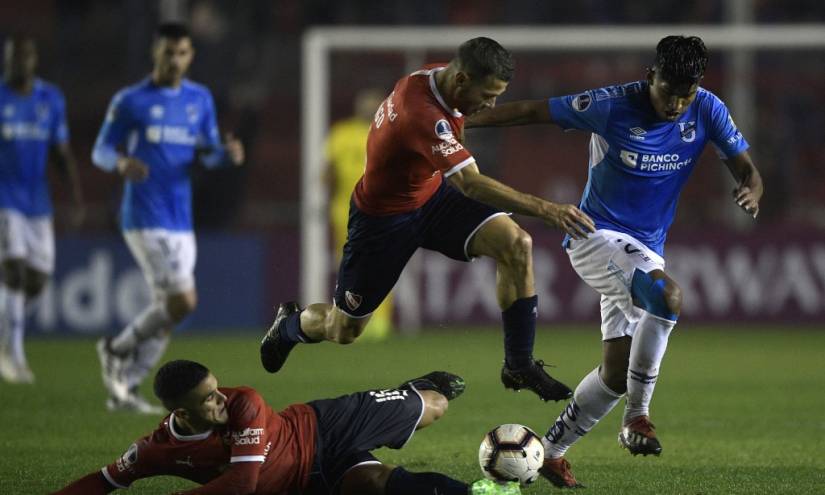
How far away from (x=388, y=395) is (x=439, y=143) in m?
1.21

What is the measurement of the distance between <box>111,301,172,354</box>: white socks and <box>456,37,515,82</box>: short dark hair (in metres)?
3.92

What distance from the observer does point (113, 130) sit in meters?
9.71

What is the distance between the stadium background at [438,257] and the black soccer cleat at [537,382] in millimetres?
1856

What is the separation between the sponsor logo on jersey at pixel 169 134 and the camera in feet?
31.8

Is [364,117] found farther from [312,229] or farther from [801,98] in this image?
[801,98]

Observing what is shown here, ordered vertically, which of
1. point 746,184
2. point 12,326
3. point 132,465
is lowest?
point 12,326

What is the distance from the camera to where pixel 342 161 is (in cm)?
1473

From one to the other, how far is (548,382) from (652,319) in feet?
1.93

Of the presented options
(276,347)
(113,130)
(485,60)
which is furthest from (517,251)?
(113,130)

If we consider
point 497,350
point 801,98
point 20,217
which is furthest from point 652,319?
point 801,98

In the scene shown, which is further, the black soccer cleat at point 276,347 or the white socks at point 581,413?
the black soccer cleat at point 276,347

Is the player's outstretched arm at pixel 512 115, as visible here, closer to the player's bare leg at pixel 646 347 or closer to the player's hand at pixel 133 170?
the player's bare leg at pixel 646 347

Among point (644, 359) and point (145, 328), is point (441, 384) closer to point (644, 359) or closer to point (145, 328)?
point (644, 359)

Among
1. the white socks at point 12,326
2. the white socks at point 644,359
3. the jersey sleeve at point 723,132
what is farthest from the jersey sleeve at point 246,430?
the white socks at point 12,326
